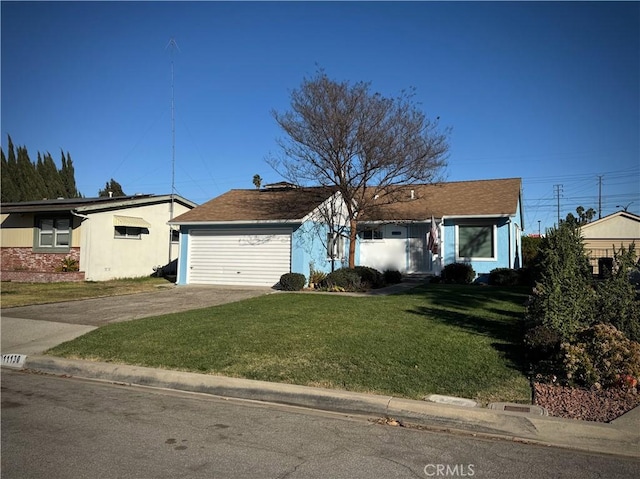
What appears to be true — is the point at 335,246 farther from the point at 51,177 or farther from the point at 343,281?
the point at 51,177

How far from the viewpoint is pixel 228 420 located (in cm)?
546

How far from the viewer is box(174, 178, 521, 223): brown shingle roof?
1942cm

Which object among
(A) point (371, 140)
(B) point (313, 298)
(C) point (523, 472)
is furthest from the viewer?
(A) point (371, 140)

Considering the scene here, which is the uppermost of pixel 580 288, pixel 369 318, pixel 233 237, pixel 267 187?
pixel 267 187

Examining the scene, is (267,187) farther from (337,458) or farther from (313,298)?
(337,458)

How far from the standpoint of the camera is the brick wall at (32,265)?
68.3 feet

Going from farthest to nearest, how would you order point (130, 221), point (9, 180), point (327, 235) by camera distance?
point (9, 180), point (130, 221), point (327, 235)

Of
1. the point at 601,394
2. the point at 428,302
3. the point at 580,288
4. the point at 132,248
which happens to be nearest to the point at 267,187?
the point at 132,248

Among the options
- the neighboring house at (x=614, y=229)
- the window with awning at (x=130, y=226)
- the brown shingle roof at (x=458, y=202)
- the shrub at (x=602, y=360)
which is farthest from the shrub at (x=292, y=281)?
the neighboring house at (x=614, y=229)

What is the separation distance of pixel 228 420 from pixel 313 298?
8519 mm

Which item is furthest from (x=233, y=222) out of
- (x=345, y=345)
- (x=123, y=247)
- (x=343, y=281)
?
(x=345, y=345)

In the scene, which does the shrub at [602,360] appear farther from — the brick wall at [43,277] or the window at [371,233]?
the brick wall at [43,277]

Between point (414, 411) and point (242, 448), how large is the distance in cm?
197

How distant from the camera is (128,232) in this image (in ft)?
77.3
